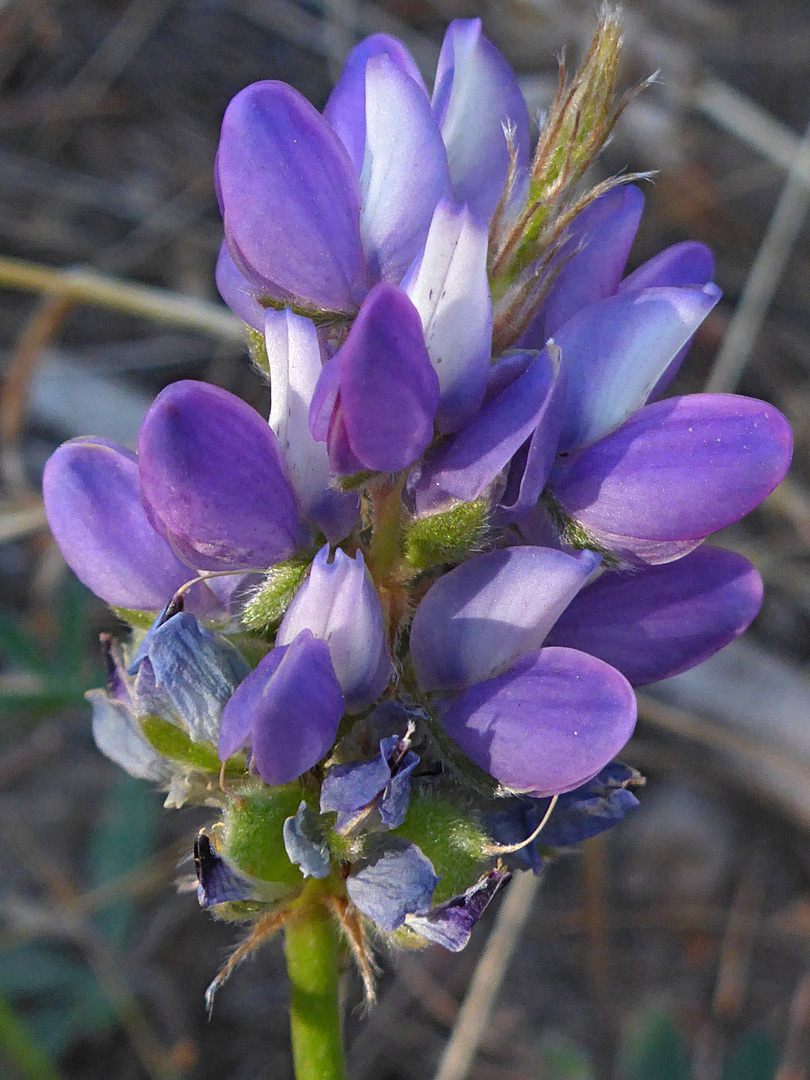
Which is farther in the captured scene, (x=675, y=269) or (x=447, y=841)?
(x=675, y=269)

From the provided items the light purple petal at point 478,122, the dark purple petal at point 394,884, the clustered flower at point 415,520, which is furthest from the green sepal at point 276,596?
the light purple petal at point 478,122

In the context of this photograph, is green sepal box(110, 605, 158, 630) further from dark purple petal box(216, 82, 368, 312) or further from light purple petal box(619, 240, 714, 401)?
light purple petal box(619, 240, 714, 401)

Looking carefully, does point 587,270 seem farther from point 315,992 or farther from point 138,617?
point 315,992

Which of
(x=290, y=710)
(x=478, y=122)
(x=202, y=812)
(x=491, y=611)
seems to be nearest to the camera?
(x=290, y=710)

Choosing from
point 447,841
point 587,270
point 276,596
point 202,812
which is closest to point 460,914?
point 447,841

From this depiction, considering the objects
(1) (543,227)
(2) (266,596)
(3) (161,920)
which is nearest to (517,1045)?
(3) (161,920)

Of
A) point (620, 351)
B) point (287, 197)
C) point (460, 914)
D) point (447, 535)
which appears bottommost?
point (460, 914)

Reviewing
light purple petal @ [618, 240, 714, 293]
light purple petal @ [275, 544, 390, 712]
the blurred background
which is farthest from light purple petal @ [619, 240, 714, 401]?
the blurred background
